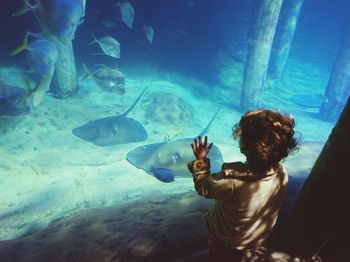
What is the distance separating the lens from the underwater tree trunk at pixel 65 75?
9648 mm

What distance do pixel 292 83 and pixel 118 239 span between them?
21.3 m

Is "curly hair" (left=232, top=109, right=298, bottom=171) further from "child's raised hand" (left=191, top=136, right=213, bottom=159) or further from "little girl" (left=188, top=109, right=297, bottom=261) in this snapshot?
"child's raised hand" (left=191, top=136, right=213, bottom=159)

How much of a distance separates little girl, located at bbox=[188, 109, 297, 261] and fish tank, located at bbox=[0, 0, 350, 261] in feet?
0.88

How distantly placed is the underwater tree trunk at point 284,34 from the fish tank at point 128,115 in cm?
6

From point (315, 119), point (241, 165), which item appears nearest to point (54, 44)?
A: point (241, 165)

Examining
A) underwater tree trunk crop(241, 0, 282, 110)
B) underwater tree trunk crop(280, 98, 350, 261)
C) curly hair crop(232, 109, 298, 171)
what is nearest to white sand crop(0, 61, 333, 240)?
underwater tree trunk crop(241, 0, 282, 110)

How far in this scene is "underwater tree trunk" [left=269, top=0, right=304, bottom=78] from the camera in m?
17.1

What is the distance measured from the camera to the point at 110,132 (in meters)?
8.34

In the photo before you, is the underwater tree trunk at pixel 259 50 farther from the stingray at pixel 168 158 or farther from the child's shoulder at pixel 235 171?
the child's shoulder at pixel 235 171

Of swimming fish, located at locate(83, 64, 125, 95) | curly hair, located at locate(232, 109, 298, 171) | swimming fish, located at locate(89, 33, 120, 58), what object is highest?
curly hair, located at locate(232, 109, 298, 171)

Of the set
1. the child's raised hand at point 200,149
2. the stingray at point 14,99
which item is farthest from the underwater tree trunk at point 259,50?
the child's raised hand at point 200,149

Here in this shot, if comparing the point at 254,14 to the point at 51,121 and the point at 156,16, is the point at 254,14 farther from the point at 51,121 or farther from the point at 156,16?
the point at 51,121

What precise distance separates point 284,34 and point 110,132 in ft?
44.8

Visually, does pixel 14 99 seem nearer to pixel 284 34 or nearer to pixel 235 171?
pixel 235 171
